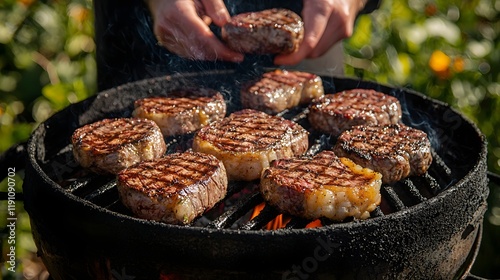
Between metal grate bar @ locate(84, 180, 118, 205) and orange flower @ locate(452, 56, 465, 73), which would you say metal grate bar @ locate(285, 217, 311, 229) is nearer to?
metal grate bar @ locate(84, 180, 118, 205)

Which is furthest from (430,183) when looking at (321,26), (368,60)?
(368,60)

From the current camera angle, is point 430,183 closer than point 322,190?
No

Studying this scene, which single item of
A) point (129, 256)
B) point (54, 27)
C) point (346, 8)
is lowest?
point (54, 27)

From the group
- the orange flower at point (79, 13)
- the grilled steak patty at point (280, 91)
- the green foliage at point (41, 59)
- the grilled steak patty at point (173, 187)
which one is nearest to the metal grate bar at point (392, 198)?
the grilled steak patty at point (173, 187)

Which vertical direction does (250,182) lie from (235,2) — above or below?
below

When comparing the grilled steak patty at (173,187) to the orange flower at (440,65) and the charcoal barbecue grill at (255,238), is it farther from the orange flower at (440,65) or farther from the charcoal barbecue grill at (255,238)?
the orange flower at (440,65)

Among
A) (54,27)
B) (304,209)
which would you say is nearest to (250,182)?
(304,209)

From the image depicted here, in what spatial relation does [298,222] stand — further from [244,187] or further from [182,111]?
[182,111]

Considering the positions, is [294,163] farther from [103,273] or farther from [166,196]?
[103,273]
